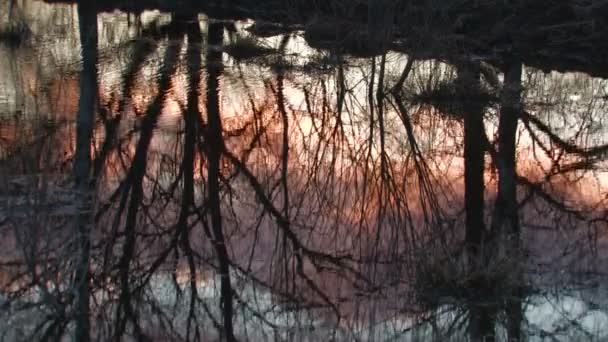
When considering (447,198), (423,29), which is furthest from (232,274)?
(423,29)

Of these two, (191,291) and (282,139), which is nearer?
(191,291)

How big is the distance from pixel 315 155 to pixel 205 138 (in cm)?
108

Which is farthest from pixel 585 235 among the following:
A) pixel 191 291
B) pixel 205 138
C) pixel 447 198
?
pixel 205 138

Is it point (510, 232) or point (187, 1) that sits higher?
point (187, 1)

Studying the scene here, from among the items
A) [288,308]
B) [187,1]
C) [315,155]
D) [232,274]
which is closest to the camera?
[288,308]

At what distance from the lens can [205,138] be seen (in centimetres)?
940

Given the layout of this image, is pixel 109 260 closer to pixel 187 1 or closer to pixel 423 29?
pixel 423 29

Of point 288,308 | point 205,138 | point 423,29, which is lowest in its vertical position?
point 288,308

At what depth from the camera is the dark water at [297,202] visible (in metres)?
5.42

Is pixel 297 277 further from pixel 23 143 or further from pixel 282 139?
pixel 282 139

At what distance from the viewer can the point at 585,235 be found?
24.0ft

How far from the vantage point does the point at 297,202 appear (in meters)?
7.70

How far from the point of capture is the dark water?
17.8 ft

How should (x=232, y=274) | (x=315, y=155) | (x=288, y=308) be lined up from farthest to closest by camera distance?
1. (x=315, y=155)
2. (x=232, y=274)
3. (x=288, y=308)
